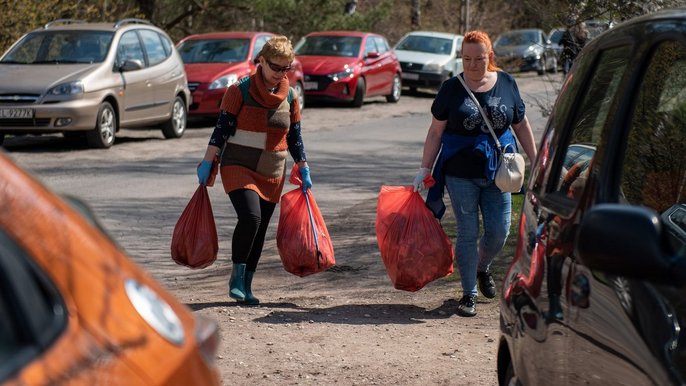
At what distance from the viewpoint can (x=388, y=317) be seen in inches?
327

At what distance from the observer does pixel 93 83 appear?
18.0 metres

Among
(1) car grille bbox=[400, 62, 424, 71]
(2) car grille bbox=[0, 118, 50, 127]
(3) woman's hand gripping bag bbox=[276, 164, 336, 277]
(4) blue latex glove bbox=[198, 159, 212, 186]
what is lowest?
(1) car grille bbox=[400, 62, 424, 71]

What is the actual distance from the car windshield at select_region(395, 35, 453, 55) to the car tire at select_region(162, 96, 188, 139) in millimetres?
13763

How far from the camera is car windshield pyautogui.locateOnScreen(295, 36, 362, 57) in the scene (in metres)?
28.7

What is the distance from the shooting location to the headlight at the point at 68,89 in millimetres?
17750

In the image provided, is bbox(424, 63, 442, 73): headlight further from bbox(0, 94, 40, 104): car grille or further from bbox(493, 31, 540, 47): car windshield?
bbox(0, 94, 40, 104): car grille

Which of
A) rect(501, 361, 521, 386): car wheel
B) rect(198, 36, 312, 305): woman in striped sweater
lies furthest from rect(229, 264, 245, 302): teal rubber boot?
rect(501, 361, 521, 386): car wheel

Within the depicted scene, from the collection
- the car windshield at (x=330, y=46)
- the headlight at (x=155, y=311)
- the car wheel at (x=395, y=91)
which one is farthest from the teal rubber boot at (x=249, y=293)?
the car wheel at (x=395, y=91)

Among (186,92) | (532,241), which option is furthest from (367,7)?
(532,241)

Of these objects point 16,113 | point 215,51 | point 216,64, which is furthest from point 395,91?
point 16,113

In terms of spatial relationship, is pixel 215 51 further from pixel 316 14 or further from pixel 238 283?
pixel 238 283

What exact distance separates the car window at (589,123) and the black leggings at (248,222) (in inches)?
162

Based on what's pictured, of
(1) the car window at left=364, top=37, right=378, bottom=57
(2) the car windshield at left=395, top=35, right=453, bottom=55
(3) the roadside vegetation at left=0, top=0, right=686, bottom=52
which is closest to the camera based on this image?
(3) the roadside vegetation at left=0, top=0, right=686, bottom=52

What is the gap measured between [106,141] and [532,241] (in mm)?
14610
